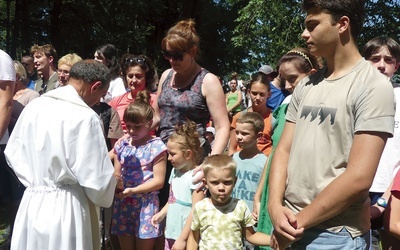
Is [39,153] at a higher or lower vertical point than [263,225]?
higher

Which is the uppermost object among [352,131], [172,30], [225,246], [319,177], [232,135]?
[172,30]

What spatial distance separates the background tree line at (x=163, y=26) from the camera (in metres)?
16.9

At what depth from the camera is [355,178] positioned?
229cm

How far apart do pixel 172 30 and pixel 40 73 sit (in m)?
3.06

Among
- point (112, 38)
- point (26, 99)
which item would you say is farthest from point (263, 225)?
point (112, 38)

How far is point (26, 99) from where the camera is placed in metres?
5.97

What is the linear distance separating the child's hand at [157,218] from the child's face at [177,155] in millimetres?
449

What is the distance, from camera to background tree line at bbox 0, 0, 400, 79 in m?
16.9

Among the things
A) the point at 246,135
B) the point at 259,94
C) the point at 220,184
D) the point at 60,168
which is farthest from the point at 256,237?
the point at 259,94

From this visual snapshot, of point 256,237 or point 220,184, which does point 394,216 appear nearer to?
point 256,237

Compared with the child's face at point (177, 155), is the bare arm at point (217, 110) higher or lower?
higher

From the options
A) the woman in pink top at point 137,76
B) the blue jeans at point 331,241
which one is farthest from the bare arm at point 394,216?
the woman in pink top at point 137,76

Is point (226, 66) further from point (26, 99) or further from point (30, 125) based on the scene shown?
point (30, 125)

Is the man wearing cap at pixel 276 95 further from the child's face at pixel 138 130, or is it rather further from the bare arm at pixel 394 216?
the bare arm at pixel 394 216
